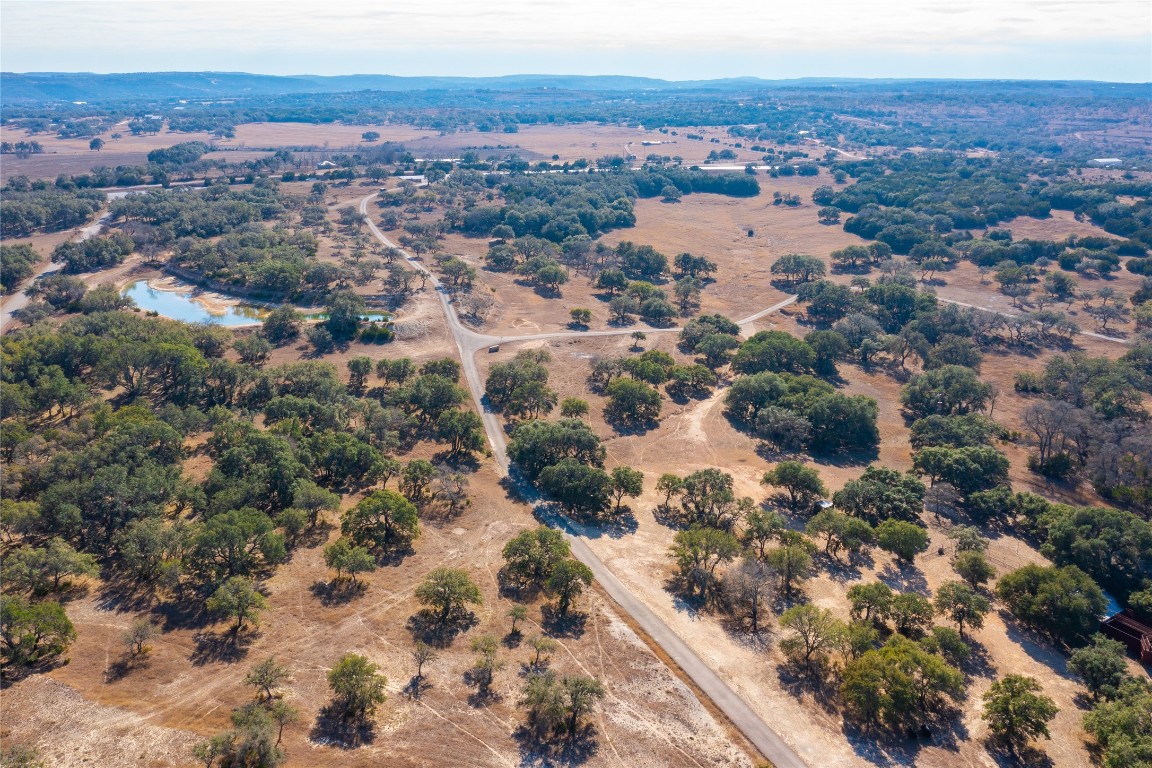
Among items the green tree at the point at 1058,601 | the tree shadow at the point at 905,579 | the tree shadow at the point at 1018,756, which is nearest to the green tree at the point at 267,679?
the tree shadow at the point at 1018,756

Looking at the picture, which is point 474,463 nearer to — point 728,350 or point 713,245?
point 728,350

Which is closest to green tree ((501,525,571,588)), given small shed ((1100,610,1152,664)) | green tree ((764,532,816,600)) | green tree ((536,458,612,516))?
green tree ((536,458,612,516))

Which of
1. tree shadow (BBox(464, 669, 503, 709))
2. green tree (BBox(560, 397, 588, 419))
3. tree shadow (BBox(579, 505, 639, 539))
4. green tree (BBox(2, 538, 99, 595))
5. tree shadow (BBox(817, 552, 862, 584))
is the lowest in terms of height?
tree shadow (BBox(817, 552, 862, 584))

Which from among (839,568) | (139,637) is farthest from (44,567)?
(839,568)

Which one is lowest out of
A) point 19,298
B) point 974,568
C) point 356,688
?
point 974,568

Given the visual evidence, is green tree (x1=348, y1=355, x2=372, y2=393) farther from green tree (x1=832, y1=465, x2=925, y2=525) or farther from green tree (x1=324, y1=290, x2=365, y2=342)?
green tree (x1=832, y1=465, x2=925, y2=525)

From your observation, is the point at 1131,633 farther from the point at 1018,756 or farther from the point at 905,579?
the point at 1018,756

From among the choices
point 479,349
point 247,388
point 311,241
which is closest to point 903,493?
point 479,349
